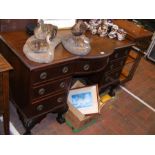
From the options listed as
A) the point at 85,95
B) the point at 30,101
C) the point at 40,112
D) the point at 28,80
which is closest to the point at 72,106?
the point at 85,95

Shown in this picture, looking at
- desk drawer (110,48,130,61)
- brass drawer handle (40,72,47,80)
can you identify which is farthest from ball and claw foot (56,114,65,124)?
desk drawer (110,48,130,61)

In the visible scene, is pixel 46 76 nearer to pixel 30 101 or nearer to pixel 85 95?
pixel 30 101

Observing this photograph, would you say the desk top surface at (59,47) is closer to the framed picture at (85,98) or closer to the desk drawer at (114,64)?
the desk drawer at (114,64)

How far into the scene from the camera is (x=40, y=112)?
176 centimetres

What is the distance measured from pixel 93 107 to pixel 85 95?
0.15 metres

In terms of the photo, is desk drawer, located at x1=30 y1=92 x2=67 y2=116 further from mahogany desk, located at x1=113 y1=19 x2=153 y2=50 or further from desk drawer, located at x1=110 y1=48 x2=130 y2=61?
mahogany desk, located at x1=113 y1=19 x2=153 y2=50

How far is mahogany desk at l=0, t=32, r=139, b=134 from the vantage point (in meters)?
1.51

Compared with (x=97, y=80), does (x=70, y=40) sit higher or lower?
higher

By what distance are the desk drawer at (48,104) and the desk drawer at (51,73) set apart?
0.75 feet

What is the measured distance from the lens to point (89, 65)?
179 cm

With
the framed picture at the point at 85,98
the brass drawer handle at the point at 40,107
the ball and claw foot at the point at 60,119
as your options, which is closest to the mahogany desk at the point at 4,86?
the brass drawer handle at the point at 40,107

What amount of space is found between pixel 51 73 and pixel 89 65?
1.26 feet

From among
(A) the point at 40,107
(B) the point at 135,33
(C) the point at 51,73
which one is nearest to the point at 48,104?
(A) the point at 40,107

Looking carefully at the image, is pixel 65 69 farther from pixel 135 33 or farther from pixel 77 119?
pixel 135 33
